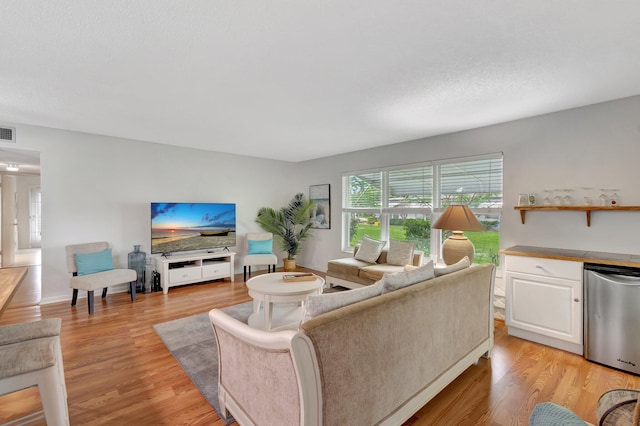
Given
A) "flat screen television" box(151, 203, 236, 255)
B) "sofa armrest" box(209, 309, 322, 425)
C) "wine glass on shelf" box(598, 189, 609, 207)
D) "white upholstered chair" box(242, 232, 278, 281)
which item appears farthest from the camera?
"white upholstered chair" box(242, 232, 278, 281)

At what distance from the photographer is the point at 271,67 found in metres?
2.13

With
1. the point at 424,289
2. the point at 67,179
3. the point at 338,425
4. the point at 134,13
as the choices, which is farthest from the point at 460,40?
the point at 67,179

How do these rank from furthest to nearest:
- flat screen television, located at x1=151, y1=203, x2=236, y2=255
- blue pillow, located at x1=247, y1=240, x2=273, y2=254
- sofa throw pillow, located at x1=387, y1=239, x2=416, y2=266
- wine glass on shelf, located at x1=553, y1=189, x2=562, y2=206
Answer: blue pillow, located at x1=247, y1=240, x2=273, y2=254 < flat screen television, located at x1=151, y1=203, x2=236, y2=255 < sofa throw pillow, located at x1=387, y1=239, x2=416, y2=266 < wine glass on shelf, located at x1=553, y1=189, x2=562, y2=206

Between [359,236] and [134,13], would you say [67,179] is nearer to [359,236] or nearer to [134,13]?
[134,13]

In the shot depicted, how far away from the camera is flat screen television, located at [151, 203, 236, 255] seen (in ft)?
14.8

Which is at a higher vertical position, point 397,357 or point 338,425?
point 397,357

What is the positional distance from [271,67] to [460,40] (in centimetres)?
130

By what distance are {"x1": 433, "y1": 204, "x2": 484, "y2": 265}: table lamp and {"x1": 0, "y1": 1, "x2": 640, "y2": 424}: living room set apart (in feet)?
1.90

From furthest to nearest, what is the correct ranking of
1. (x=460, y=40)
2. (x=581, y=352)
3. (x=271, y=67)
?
(x=581, y=352) → (x=271, y=67) → (x=460, y=40)

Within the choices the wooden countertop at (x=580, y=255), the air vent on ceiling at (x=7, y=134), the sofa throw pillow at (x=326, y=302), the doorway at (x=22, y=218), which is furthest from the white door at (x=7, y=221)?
the wooden countertop at (x=580, y=255)

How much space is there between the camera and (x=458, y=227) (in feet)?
10.2

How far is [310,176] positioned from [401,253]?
2.86 m

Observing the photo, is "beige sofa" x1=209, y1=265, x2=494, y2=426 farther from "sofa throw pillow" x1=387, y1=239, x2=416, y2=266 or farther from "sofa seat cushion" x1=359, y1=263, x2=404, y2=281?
"sofa throw pillow" x1=387, y1=239, x2=416, y2=266

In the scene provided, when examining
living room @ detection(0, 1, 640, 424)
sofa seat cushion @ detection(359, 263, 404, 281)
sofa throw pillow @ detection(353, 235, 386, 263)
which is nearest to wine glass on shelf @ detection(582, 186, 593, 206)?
living room @ detection(0, 1, 640, 424)
